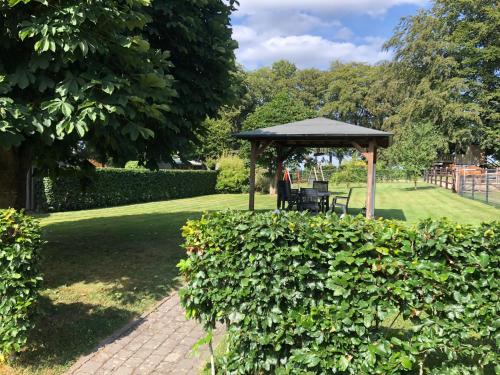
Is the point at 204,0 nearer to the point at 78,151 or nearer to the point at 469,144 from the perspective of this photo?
the point at 78,151

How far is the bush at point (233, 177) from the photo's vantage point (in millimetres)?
27266

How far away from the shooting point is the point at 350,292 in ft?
9.32

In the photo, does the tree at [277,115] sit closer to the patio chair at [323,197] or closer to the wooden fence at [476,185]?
the patio chair at [323,197]

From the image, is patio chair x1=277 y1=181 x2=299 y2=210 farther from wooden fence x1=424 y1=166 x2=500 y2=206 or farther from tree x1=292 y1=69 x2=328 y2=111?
tree x1=292 y1=69 x2=328 y2=111

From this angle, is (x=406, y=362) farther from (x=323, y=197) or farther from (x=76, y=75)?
(x=323, y=197)

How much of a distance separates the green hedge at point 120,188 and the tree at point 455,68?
71.3 ft

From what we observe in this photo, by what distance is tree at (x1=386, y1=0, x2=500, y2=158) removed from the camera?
35844 mm

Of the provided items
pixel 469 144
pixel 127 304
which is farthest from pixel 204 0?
pixel 469 144

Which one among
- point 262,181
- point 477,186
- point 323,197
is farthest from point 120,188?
point 477,186

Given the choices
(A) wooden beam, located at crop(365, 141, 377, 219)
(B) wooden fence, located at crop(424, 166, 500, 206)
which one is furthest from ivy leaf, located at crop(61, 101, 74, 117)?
(B) wooden fence, located at crop(424, 166, 500, 206)

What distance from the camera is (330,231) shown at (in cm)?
295

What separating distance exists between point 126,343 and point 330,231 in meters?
2.43

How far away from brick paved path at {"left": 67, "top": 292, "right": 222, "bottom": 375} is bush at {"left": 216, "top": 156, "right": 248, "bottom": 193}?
22.5 m

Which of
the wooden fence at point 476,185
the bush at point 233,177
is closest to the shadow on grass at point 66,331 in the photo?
the wooden fence at point 476,185
